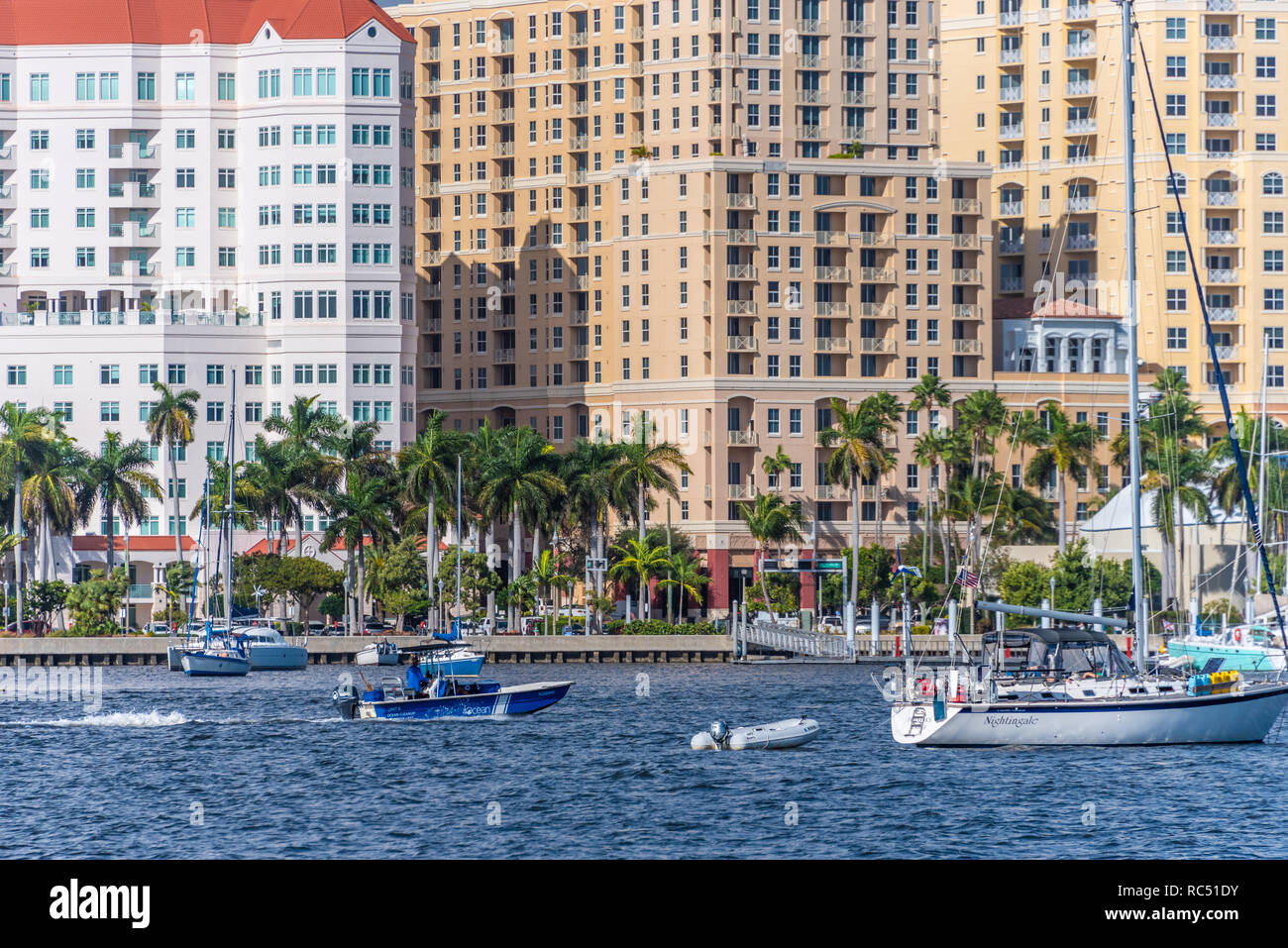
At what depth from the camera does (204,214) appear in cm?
18662

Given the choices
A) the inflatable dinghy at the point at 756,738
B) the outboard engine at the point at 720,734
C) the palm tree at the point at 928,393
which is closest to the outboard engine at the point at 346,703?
the inflatable dinghy at the point at 756,738

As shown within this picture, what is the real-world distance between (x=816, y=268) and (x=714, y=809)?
5386 inches

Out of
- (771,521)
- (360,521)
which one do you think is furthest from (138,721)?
(771,521)

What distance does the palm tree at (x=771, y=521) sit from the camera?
563 feet

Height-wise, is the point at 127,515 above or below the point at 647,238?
below

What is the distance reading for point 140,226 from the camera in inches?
7347

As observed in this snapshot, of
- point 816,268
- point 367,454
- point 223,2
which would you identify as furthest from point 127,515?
point 816,268

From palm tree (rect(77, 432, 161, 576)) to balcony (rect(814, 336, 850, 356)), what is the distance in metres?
64.8

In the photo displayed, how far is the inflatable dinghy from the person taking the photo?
76312 millimetres

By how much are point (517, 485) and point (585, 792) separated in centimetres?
9325

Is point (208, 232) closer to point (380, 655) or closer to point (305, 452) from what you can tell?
point (305, 452)

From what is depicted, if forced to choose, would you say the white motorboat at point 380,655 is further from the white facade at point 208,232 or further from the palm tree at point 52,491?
the white facade at point 208,232

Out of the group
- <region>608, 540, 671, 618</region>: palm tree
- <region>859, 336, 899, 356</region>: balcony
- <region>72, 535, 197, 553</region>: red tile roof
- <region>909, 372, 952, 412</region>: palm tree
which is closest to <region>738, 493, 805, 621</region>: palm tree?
<region>608, 540, 671, 618</region>: palm tree

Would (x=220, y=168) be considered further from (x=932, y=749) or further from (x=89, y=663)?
(x=932, y=749)
